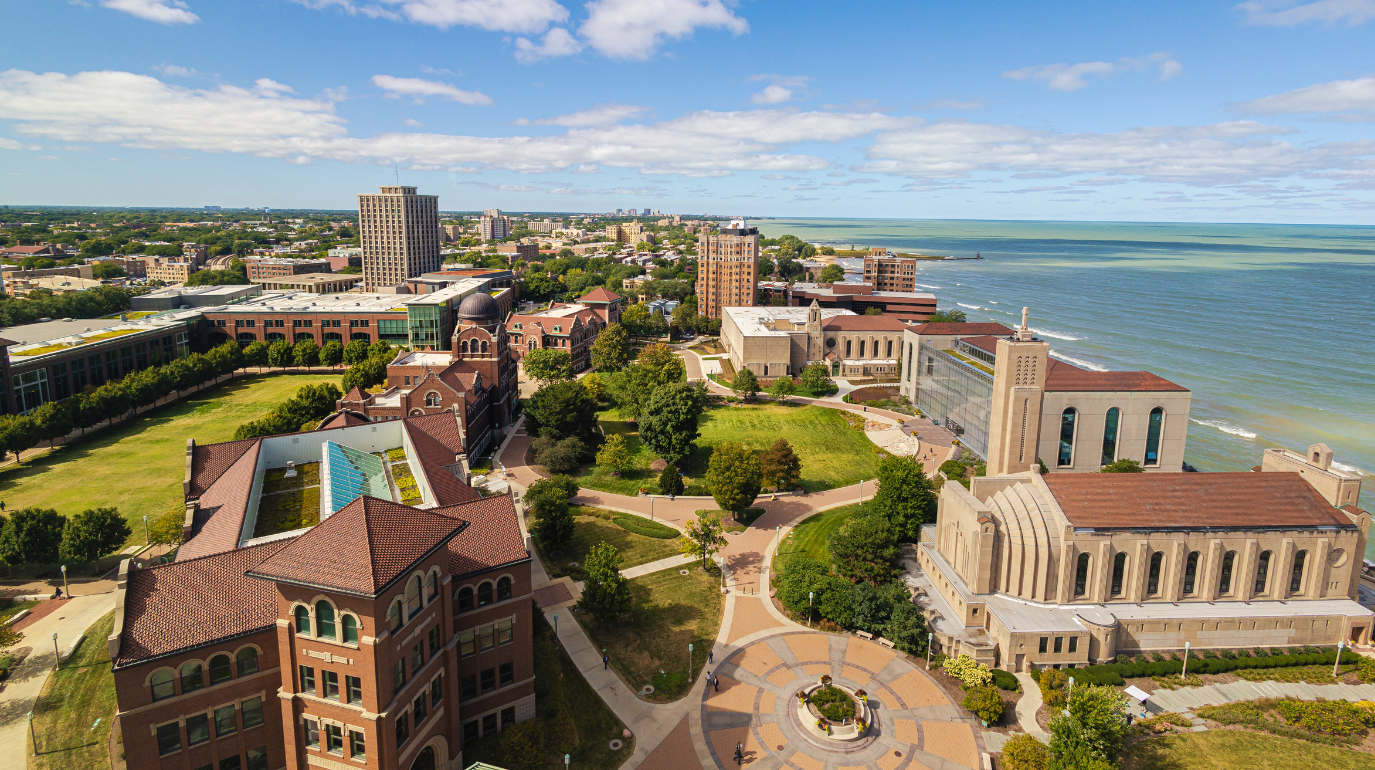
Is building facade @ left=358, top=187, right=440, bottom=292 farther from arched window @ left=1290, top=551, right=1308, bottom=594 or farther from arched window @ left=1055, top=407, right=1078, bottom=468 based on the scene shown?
arched window @ left=1290, top=551, right=1308, bottom=594

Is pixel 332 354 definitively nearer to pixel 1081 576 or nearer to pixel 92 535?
pixel 92 535

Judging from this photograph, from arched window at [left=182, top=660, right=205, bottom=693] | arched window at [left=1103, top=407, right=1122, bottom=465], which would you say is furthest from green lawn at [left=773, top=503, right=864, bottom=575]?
arched window at [left=182, top=660, right=205, bottom=693]

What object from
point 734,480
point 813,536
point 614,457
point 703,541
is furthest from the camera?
point 614,457

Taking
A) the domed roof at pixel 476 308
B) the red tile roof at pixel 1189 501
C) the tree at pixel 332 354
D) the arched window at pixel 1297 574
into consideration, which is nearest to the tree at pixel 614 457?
the domed roof at pixel 476 308

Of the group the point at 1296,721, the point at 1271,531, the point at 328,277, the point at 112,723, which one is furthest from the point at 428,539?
the point at 328,277

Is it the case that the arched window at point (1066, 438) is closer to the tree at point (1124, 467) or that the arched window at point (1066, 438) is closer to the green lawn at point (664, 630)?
the tree at point (1124, 467)

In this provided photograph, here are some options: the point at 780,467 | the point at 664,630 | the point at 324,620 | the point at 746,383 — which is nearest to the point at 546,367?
the point at 746,383
